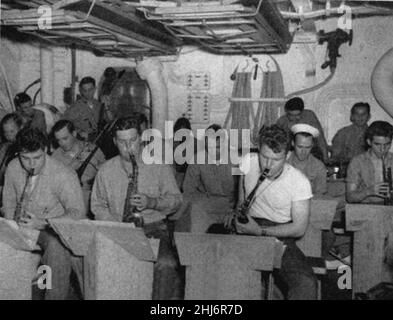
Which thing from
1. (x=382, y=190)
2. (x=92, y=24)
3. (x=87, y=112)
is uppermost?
(x=92, y=24)

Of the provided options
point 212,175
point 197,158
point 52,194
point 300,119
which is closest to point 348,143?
point 300,119

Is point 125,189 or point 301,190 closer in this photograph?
point 301,190

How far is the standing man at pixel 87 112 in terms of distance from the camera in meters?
7.92

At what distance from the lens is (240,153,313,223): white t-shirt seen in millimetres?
4031

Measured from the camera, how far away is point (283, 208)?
4152mm

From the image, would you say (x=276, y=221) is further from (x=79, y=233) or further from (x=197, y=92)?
(x=197, y=92)

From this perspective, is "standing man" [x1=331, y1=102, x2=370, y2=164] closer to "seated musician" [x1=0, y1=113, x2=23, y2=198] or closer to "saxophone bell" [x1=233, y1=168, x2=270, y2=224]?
"saxophone bell" [x1=233, y1=168, x2=270, y2=224]

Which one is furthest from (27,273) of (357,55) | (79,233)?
(357,55)

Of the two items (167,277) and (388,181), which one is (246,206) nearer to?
(167,277)

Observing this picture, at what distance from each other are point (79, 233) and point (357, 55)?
649 centimetres

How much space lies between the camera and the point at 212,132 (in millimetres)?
6402

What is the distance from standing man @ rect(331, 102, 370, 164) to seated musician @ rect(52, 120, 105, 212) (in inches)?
146

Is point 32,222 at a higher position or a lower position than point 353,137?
lower

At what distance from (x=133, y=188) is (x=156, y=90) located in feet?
15.3
